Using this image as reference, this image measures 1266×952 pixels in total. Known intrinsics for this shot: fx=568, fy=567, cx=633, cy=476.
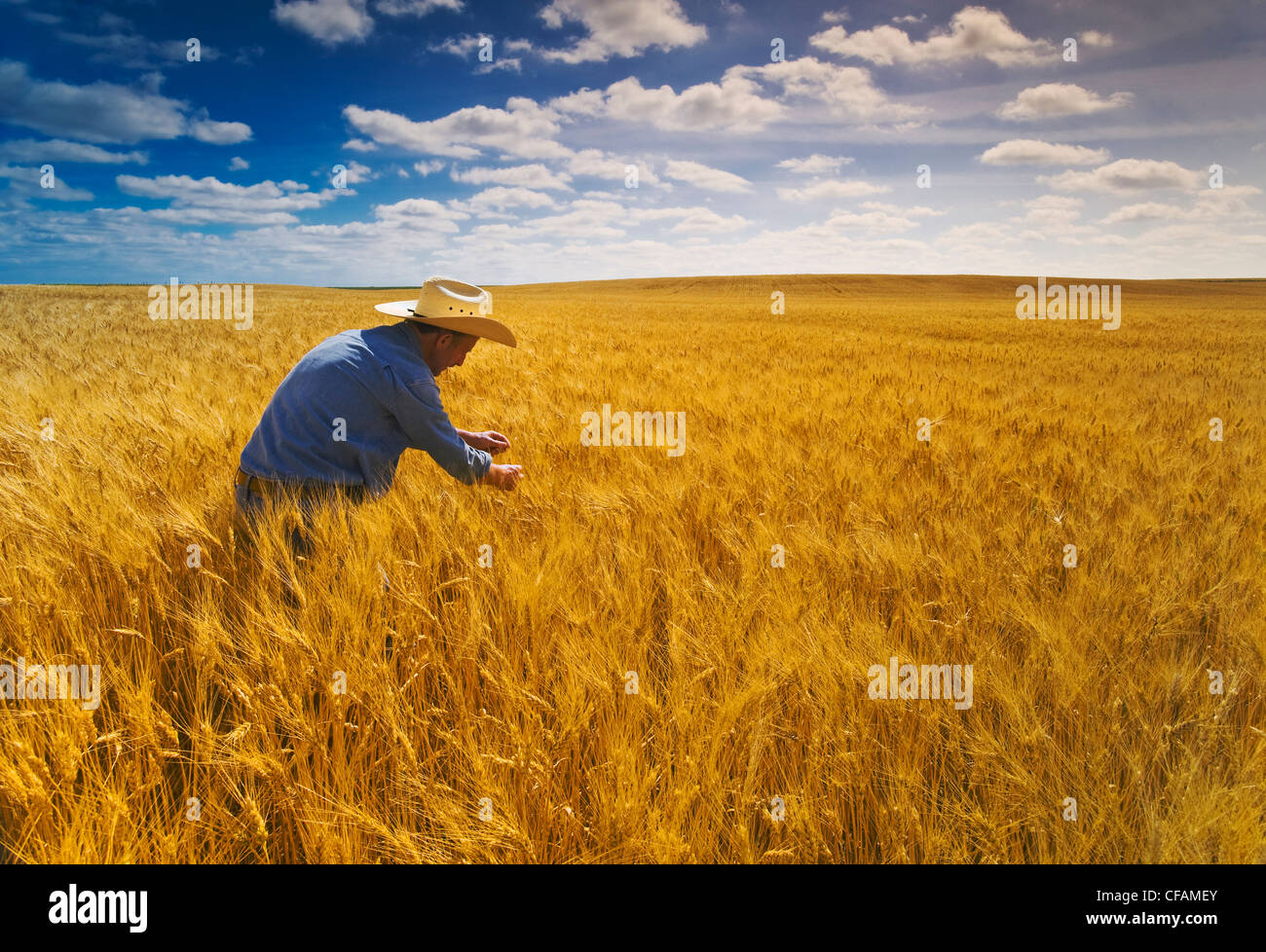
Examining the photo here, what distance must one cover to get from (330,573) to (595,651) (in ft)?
2.95

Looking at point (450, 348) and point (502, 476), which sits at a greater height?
point (450, 348)

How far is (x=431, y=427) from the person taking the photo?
235 centimetres

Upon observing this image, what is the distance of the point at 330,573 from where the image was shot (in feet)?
5.83

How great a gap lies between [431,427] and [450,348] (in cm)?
52

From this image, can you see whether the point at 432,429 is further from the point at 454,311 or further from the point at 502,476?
the point at 454,311

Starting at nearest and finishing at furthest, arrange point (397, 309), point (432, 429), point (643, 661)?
point (643, 661), point (432, 429), point (397, 309)

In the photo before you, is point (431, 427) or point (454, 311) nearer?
point (431, 427)

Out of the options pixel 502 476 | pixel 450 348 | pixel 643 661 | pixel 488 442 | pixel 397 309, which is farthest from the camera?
pixel 488 442

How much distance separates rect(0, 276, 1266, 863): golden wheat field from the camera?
115cm

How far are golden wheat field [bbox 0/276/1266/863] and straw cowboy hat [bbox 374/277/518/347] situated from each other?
0.76 meters

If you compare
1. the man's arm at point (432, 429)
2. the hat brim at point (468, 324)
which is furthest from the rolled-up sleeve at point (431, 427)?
the hat brim at point (468, 324)

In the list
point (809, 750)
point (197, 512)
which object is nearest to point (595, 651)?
point (809, 750)

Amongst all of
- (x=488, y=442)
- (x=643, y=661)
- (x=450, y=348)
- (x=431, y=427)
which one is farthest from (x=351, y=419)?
(x=643, y=661)
